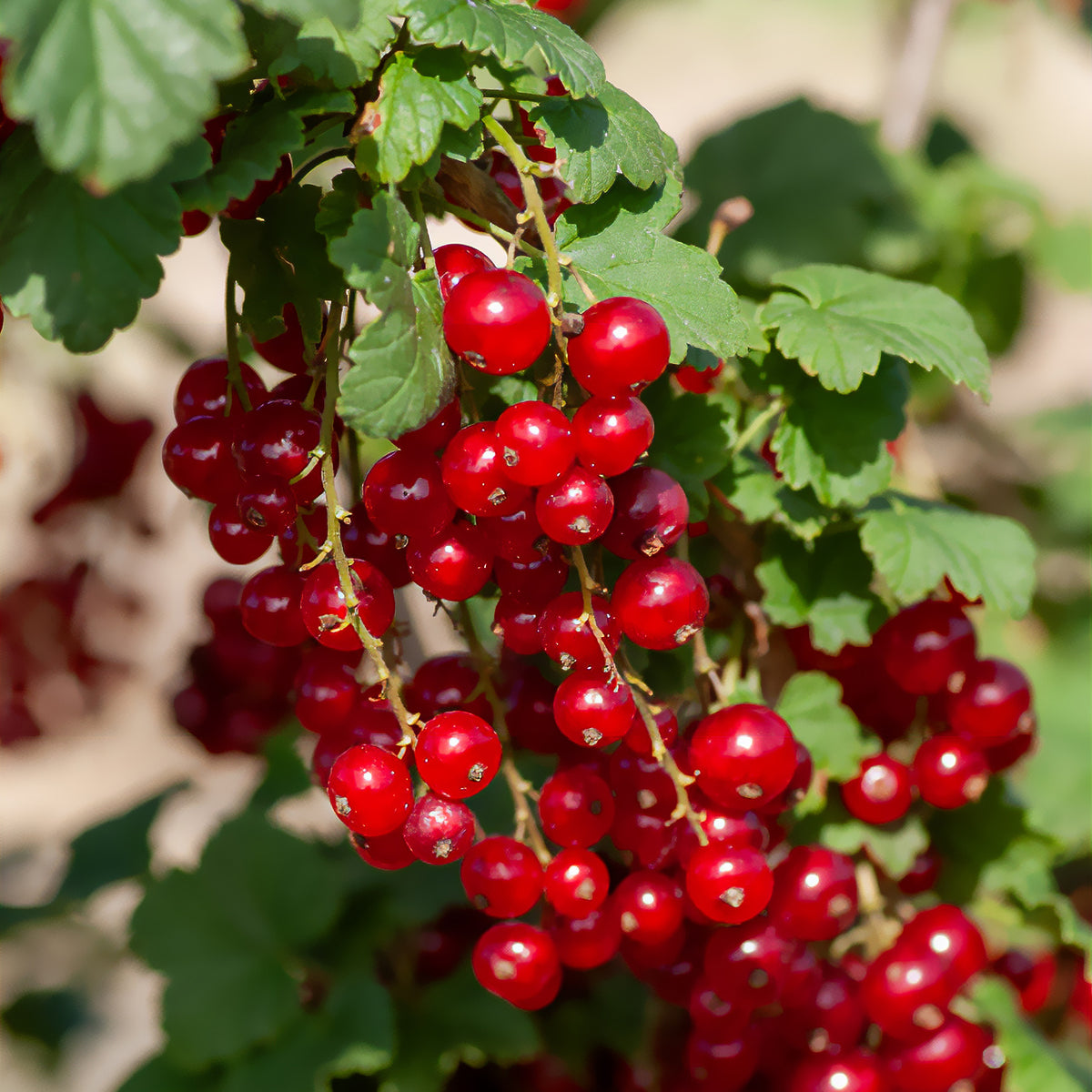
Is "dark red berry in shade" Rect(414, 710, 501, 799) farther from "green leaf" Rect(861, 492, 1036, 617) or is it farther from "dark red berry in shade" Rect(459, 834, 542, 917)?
"green leaf" Rect(861, 492, 1036, 617)

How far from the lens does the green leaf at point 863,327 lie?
621 millimetres

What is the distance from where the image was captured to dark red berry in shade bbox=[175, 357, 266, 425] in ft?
1.96

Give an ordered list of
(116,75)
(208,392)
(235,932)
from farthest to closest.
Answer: (235,932)
(208,392)
(116,75)

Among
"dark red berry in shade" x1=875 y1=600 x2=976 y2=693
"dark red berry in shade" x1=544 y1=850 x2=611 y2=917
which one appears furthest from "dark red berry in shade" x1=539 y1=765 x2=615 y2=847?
"dark red berry in shade" x1=875 y1=600 x2=976 y2=693

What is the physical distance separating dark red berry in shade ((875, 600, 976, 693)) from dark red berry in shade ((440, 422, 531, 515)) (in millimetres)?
355

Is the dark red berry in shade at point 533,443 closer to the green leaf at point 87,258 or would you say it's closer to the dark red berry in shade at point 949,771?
the green leaf at point 87,258

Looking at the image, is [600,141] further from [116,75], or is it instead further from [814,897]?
[814,897]

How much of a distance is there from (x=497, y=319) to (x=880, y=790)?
1.50 ft

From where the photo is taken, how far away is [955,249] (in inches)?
63.4

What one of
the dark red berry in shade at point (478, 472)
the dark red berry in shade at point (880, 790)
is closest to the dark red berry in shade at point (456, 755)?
the dark red berry in shade at point (478, 472)

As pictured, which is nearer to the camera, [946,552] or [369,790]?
[369,790]

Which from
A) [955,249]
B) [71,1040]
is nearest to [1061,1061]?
[955,249]

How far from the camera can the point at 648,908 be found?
601 mm

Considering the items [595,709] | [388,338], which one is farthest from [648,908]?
[388,338]
